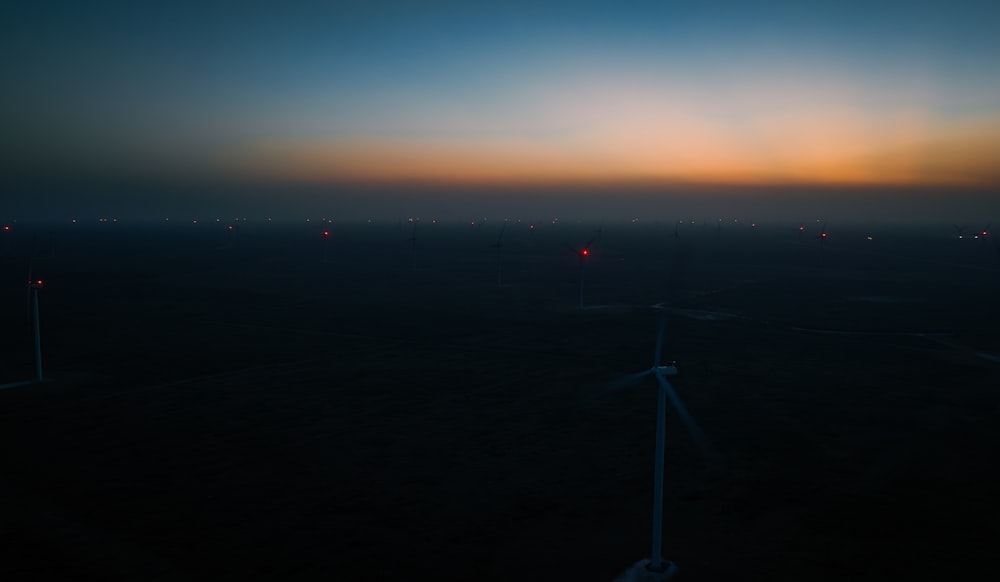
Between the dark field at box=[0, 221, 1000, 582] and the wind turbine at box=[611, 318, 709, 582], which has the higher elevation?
the wind turbine at box=[611, 318, 709, 582]

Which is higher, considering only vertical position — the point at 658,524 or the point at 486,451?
the point at 658,524

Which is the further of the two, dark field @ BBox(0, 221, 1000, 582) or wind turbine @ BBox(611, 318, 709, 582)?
dark field @ BBox(0, 221, 1000, 582)

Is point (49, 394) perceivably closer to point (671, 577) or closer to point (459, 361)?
point (459, 361)

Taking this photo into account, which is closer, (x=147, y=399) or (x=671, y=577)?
(x=671, y=577)

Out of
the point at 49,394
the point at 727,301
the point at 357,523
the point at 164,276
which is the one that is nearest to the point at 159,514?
the point at 357,523

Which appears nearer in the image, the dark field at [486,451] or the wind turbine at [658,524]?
the wind turbine at [658,524]

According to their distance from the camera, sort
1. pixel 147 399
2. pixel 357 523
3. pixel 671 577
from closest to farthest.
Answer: pixel 671 577 → pixel 357 523 → pixel 147 399

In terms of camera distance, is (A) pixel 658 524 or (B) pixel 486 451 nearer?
(A) pixel 658 524

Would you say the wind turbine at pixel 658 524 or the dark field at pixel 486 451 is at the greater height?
the wind turbine at pixel 658 524
